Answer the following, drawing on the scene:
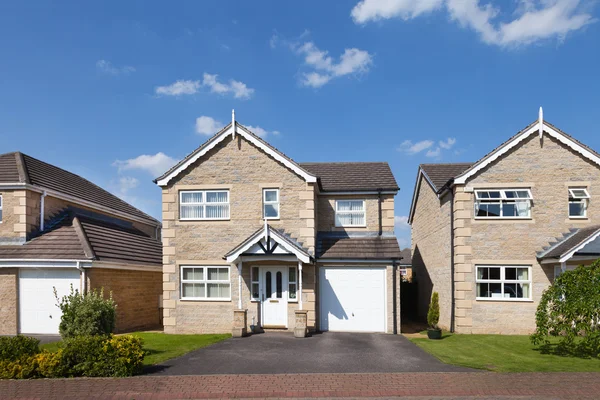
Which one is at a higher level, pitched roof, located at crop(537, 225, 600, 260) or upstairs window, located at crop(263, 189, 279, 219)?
upstairs window, located at crop(263, 189, 279, 219)

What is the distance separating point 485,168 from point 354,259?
642 centimetres

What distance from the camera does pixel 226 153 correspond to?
19.4 m

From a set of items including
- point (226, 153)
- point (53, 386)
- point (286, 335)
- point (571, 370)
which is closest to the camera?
point (53, 386)

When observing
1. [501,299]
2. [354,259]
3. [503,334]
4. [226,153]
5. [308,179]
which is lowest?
[503,334]

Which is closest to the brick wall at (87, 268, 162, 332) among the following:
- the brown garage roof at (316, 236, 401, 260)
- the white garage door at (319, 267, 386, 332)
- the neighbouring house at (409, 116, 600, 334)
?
the white garage door at (319, 267, 386, 332)

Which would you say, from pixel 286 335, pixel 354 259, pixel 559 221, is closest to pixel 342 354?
pixel 286 335

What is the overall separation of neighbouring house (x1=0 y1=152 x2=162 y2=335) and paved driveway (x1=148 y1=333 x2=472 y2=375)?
6465 millimetres

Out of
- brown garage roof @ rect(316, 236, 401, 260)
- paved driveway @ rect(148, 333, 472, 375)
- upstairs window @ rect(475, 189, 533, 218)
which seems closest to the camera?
paved driveway @ rect(148, 333, 472, 375)

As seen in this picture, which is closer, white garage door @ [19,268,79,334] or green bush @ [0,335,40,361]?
green bush @ [0,335,40,361]

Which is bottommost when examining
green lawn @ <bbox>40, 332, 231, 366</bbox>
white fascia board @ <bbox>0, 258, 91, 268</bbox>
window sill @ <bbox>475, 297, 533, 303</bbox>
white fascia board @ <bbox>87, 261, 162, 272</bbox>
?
green lawn @ <bbox>40, 332, 231, 366</bbox>

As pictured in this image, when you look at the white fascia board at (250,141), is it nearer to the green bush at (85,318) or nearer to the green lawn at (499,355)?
the green bush at (85,318)

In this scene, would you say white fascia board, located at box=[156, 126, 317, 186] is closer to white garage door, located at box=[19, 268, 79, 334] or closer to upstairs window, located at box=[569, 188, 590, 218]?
white garage door, located at box=[19, 268, 79, 334]

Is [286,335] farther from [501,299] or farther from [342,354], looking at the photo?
[501,299]

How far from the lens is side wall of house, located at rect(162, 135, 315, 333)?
18906 millimetres
